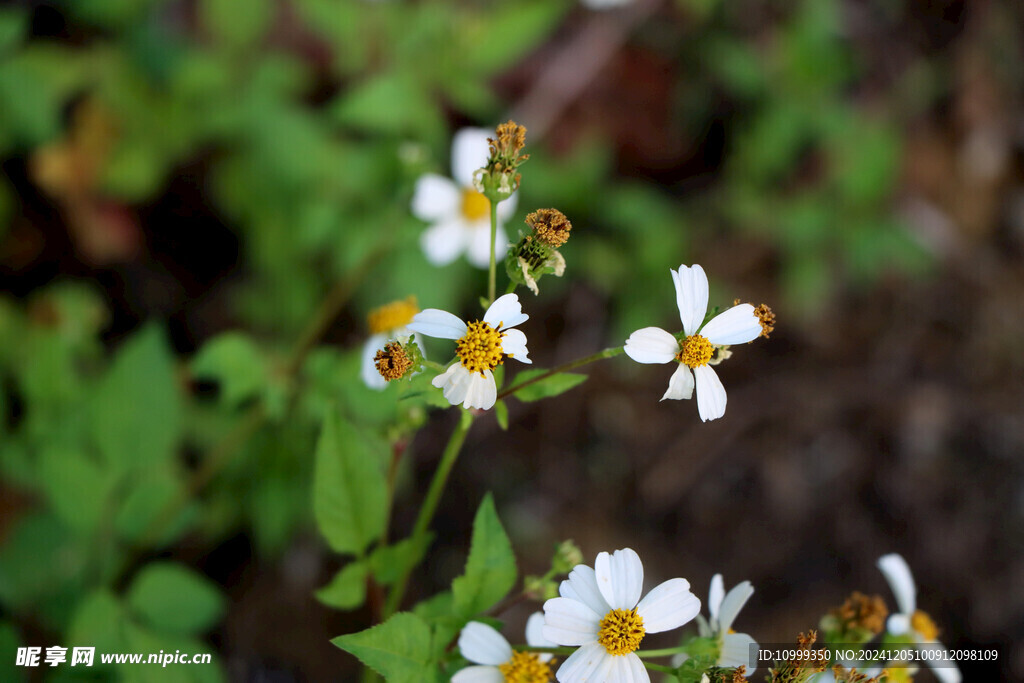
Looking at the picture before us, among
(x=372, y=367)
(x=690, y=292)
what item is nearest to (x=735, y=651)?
(x=690, y=292)

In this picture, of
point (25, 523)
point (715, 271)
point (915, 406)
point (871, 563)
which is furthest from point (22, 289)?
point (915, 406)

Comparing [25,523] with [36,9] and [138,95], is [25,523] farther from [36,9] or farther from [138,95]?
[36,9]

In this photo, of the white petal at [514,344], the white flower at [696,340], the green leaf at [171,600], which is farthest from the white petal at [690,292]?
the green leaf at [171,600]

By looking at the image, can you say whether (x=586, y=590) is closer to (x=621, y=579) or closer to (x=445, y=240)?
(x=621, y=579)

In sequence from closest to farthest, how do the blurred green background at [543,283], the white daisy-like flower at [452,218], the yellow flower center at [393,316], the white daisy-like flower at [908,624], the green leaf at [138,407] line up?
the white daisy-like flower at [908,624] → the yellow flower center at [393,316] → the green leaf at [138,407] → the white daisy-like flower at [452,218] → the blurred green background at [543,283]

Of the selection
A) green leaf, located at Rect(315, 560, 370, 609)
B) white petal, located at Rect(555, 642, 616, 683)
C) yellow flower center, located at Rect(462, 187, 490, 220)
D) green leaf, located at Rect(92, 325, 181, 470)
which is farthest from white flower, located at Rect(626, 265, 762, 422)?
green leaf, located at Rect(92, 325, 181, 470)

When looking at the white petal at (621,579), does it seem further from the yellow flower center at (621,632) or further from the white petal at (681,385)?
the white petal at (681,385)

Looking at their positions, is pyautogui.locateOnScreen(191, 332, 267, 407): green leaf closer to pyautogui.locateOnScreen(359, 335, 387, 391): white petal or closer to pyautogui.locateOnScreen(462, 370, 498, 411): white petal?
pyautogui.locateOnScreen(359, 335, 387, 391): white petal
